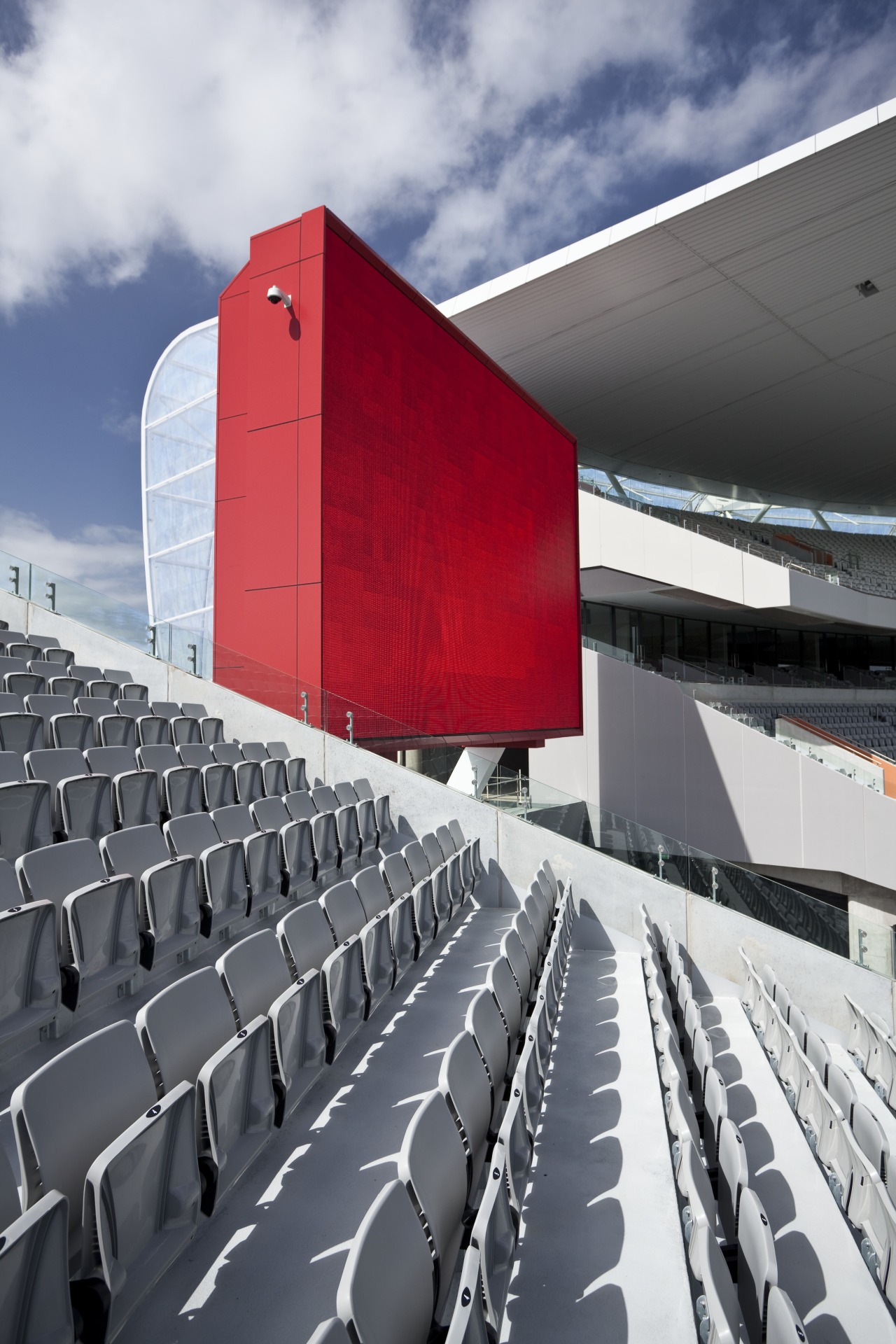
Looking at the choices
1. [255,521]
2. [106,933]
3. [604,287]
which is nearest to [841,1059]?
[106,933]

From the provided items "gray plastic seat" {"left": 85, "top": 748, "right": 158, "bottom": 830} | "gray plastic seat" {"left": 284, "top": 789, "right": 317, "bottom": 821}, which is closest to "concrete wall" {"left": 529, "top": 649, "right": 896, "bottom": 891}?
"gray plastic seat" {"left": 284, "top": 789, "right": 317, "bottom": 821}

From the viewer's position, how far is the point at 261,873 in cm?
436

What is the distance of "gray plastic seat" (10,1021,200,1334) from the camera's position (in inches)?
70.0

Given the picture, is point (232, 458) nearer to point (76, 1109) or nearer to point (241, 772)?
point (241, 772)

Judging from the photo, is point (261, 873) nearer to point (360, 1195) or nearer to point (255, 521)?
point (360, 1195)

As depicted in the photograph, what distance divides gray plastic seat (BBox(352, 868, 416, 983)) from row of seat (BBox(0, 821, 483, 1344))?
2.24ft

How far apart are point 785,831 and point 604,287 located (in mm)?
10376

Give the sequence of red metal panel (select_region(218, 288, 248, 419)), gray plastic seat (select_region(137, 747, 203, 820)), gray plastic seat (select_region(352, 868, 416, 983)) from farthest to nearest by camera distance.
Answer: red metal panel (select_region(218, 288, 248, 419)), gray plastic seat (select_region(137, 747, 203, 820)), gray plastic seat (select_region(352, 868, 416, 983))

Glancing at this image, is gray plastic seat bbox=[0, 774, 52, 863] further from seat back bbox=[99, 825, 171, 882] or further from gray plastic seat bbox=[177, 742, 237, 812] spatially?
gray plastic seat bbox=[177, 742, 237, 812]

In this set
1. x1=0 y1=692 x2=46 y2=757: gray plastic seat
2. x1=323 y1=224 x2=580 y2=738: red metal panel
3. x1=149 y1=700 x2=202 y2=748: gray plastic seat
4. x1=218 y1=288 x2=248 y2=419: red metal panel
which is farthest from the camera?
x1=218 y1=288 x2=248 y2=419: red metal panel

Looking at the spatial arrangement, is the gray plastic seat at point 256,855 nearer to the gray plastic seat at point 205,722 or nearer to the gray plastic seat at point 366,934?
the gray plastic seat at point 366,934

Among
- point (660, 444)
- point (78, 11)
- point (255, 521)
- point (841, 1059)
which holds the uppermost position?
point (78, 11)

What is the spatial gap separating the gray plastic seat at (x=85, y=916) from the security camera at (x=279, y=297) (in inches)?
269

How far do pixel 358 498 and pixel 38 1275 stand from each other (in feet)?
25.4
